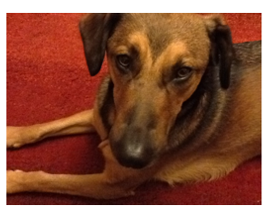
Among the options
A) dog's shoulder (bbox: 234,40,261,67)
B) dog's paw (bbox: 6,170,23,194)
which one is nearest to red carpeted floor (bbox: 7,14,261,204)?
dog's paw (bbox: 6,170,23,194)

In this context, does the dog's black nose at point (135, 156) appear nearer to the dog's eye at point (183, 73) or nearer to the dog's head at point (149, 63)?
the dog's head at point (149, 63)

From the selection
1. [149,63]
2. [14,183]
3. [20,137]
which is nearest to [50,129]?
[20,137]

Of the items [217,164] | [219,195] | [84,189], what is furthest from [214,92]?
[84,189]

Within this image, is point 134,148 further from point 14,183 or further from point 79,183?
point 14,183

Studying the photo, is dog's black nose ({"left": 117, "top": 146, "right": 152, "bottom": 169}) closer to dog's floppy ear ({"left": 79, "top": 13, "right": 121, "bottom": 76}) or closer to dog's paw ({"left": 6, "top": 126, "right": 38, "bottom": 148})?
dog's floppy ear ({"left": 79, "top": 13, "right": 121, "bottom": 76})

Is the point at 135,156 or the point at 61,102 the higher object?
the point at 135,156

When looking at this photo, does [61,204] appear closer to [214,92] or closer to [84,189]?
[84,189]

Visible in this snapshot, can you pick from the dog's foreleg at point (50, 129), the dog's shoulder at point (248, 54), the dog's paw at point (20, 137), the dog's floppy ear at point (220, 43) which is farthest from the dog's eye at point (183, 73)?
the dog's paw at point (20, 137)

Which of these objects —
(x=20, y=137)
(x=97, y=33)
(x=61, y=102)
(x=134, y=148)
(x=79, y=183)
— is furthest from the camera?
(x=61, y=102)

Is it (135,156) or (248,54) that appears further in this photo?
(248,54)
